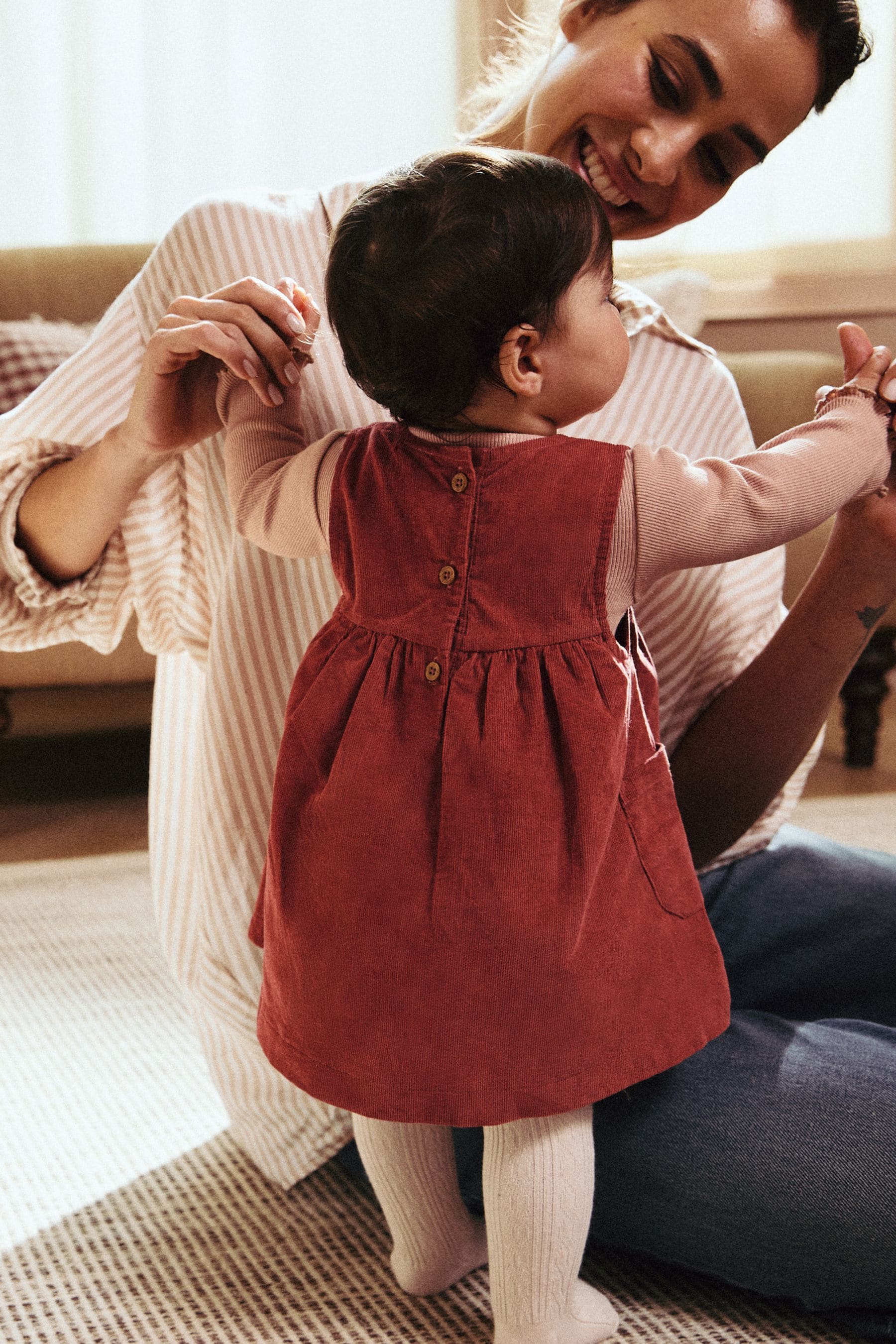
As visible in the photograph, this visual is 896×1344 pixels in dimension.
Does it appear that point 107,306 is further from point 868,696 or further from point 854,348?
point 854,348

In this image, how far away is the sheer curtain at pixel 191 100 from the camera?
2.75 meters

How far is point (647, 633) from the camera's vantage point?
96 centimetres

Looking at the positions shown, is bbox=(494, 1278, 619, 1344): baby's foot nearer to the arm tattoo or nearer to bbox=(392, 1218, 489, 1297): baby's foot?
bbox=(392, 1218, 489, 1297): baby's foot

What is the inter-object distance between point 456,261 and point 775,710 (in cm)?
45

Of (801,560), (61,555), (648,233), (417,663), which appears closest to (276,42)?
(801,560)

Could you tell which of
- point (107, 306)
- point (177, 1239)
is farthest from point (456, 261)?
point (107, 306)

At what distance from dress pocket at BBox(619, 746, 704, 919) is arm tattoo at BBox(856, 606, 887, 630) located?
0.25 metres

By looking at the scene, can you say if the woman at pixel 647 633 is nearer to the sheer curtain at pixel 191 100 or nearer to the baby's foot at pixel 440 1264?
the baby's foot at pixel 440 1264

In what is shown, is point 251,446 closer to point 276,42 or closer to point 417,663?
point 417,663

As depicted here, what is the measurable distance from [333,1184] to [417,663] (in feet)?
1.73

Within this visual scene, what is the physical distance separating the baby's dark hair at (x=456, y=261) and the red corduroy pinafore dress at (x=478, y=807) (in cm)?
5

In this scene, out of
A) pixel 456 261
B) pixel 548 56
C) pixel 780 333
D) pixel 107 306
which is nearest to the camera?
pixel 456 261

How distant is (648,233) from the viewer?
1019mm

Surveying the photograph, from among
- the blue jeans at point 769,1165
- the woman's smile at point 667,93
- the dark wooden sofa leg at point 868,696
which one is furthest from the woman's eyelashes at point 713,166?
the dark wooden sofa leg at point 868,696
